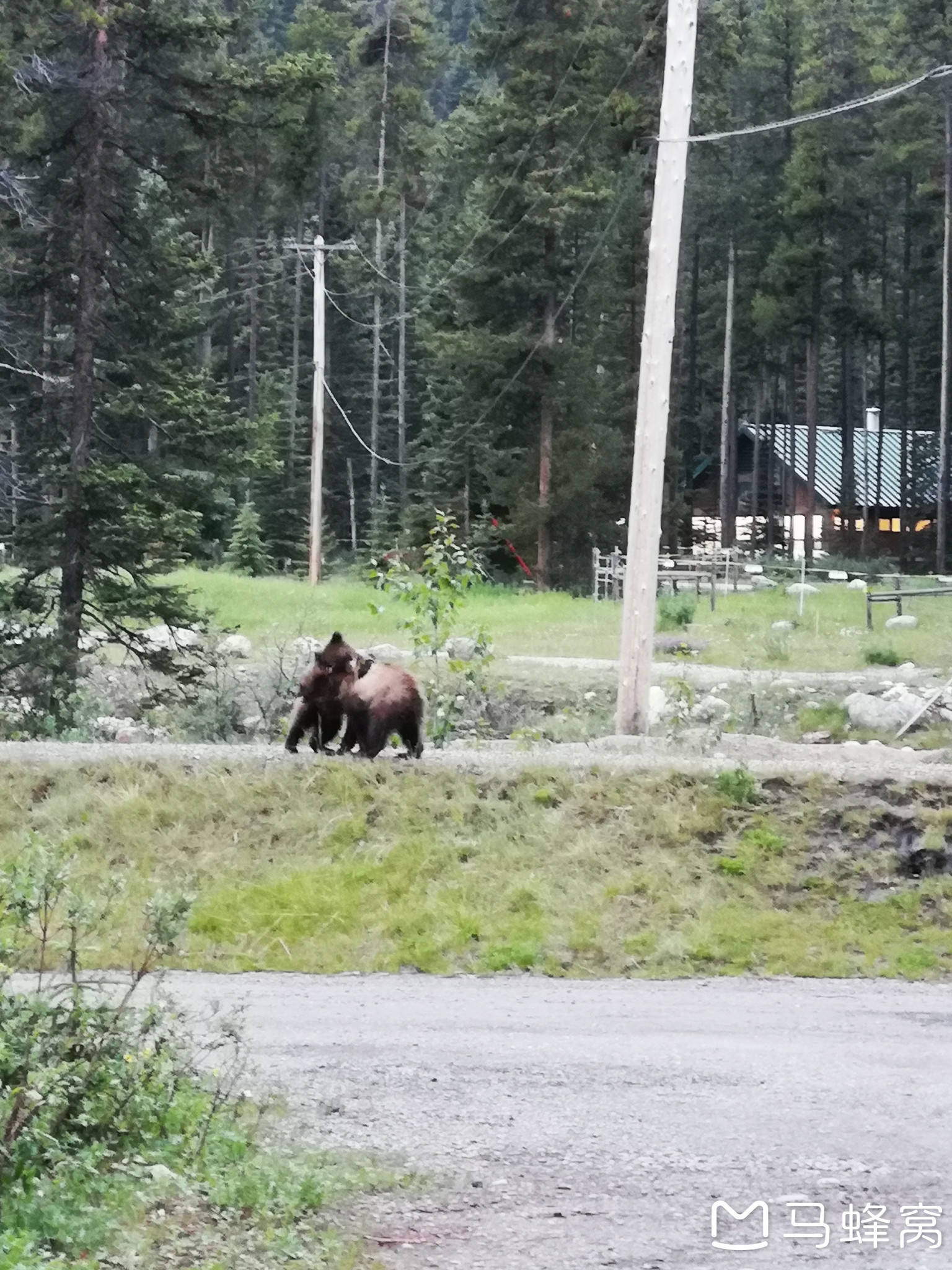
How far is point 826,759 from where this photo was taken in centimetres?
1211

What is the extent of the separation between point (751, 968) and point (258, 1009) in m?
3.07

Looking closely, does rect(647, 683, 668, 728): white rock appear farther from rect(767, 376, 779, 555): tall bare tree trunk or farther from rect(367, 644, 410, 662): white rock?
rect(767, 376, 779, 555): tall bare tree trunk

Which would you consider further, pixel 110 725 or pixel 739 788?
pixel 110 725

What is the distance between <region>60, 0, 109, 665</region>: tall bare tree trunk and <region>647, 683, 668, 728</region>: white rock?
6.50 m

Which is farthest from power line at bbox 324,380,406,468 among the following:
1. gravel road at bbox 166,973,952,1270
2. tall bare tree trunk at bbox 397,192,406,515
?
gravel road at bbox 166,973,952,1270

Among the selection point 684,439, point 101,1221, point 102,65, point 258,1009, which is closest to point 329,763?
point 258,1009

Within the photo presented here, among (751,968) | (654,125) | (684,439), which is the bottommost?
(751,968)

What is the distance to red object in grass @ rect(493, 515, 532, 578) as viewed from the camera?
40125 mm

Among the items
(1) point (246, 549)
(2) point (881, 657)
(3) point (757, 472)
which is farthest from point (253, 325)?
(2) point (881, 657)

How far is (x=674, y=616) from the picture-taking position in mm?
29781

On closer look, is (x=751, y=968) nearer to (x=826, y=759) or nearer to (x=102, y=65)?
(x=826, y=759)

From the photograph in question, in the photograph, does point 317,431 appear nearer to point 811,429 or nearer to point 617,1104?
point 811,429

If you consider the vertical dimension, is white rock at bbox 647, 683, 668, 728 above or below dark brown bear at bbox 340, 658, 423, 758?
below

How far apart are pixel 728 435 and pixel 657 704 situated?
37.8m
